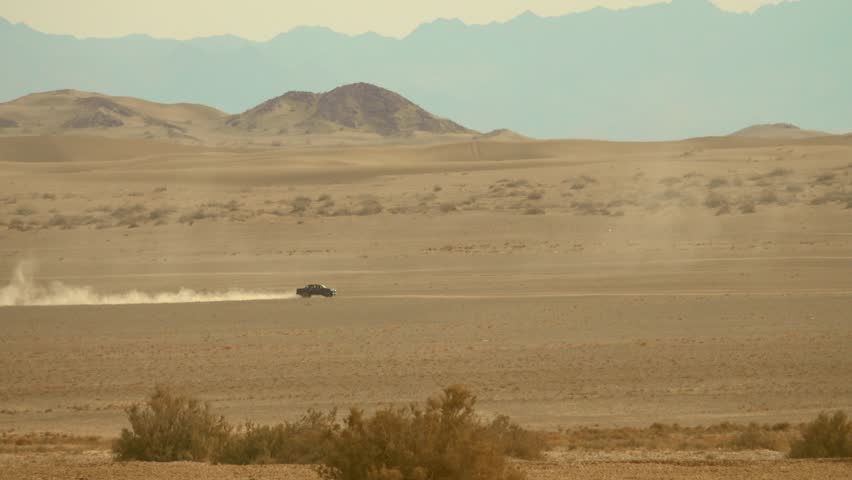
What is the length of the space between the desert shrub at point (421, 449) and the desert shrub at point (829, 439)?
549 cm

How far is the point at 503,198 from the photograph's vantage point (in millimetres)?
63812

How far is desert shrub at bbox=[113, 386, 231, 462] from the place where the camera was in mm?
15531

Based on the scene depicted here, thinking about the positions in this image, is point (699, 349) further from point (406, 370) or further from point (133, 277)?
point (133, 277)

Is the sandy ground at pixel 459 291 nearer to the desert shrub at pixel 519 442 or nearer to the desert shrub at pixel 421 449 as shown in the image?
the desert shrub at pixel 519 442

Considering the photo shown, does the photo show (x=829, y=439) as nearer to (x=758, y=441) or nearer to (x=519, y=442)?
(x=758, y=441)

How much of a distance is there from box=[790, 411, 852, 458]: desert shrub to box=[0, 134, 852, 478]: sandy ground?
2.85 ft

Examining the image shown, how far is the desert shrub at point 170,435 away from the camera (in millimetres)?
15531

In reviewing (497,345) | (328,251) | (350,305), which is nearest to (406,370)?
(497,345)

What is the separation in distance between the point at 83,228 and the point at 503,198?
1954cm

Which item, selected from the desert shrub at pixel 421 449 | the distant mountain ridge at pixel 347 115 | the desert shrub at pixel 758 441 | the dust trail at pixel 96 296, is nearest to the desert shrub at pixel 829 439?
the desert shrub at pixel 758 441

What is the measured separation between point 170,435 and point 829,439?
754cm

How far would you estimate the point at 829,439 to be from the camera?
15023 mm

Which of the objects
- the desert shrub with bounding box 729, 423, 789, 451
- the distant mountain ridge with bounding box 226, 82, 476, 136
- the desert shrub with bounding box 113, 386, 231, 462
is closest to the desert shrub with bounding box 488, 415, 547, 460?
the desert shrub with bounding box 729, 423, 789, 451

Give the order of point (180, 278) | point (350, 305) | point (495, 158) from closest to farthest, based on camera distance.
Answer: point (350, 305) → point (180, 278) → point (495, 158)
